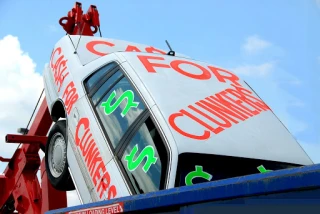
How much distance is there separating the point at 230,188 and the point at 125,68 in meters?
2.65

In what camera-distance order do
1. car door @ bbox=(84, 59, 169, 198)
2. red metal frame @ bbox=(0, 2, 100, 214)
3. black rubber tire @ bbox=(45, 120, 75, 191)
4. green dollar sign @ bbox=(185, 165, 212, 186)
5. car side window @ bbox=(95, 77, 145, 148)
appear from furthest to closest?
red metal frame @ bbox=(0, 2, 100, 214), black rubber tire @ bbox=(45, 120, 75, 191), car side window @ bbox=(95, 77, 145, 148), car door @ bbox=(84, 59, 169, 198), green dollar sign @ bbox=(185, 165, 212, 186)

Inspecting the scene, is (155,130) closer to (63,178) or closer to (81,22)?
(63,178)

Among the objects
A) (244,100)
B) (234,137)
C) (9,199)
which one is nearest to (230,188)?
(234,137)

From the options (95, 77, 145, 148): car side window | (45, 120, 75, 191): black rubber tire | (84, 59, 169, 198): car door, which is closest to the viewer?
(84, 59, 169, 198): car door

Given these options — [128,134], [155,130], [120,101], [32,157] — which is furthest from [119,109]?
[32,157]

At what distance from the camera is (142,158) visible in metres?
3.45

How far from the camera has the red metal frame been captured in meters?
6.20

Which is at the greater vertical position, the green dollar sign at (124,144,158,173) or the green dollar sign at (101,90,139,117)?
the green dollar sign at (101,90,139,117)

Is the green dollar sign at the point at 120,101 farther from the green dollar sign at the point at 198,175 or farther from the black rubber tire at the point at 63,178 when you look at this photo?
the green dollar sign at the point at 198,175

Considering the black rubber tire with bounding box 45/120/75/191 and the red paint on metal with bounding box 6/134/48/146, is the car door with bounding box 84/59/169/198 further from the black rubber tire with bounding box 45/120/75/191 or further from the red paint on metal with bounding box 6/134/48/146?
the red paint on metal with bounding box 6/134/48/146

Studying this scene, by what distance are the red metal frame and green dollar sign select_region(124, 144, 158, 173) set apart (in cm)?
265

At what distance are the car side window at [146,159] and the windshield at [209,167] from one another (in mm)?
123

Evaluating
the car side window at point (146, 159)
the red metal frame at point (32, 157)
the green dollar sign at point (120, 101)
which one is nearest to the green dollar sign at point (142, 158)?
the car side window at point (146, 159)

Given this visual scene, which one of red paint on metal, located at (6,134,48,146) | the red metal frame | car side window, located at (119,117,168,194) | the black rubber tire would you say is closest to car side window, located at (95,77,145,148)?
car side window, located at (119,117,168,194)
